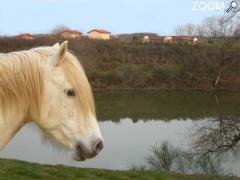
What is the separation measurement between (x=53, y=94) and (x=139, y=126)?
54.6ft

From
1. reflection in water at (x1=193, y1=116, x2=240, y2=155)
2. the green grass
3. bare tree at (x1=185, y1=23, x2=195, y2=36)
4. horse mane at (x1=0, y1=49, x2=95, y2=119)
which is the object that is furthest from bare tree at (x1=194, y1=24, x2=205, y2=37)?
horse mane at (x1=0, y1=49, x2=95, y2=119)

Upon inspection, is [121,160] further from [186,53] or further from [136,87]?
[186,53]

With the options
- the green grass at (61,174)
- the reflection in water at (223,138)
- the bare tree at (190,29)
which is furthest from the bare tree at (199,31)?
the green grass at (61,174)

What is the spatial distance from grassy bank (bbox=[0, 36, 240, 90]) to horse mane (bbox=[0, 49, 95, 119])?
2936cm

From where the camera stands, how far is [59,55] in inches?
78.1

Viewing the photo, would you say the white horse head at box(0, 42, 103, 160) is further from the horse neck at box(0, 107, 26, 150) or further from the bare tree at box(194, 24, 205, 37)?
the bare tree at box(194, 24, 205, 37)

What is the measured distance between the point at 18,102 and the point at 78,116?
13.1 inches

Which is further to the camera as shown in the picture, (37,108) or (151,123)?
(151,123)

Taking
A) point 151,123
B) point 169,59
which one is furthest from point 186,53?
point 151,123

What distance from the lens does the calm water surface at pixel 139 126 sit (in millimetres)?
12133

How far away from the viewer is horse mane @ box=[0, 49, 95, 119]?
199 centimetres

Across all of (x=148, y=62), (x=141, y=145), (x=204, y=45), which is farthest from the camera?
(x=204, y=45)

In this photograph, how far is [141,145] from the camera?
1443cm

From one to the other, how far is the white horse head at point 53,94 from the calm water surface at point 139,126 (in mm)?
242
